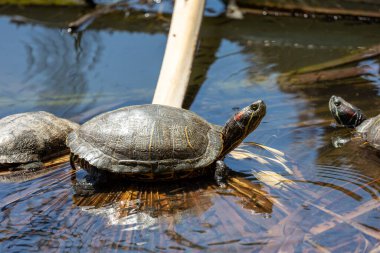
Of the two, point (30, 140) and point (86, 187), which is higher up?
point (30, 140)

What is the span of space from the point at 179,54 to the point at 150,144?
2.38 meters

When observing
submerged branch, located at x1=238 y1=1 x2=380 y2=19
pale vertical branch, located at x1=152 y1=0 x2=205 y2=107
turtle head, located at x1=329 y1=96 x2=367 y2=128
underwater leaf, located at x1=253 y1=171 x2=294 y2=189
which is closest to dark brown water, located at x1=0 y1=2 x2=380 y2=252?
underwater leaf, located at x1=253 y1=171 x2=294 y2=189

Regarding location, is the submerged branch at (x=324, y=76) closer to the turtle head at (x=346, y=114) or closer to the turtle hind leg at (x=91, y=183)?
the turtle head at (x=346, y=114)

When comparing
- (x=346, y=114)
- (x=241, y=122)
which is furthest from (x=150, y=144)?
(x=346, y=114)

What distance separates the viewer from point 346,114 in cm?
Result: 525

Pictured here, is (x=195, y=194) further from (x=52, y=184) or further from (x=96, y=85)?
(x=96, y=85)

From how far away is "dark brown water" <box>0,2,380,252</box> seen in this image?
10.7 ft

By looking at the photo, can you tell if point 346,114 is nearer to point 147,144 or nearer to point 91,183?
point 147,144

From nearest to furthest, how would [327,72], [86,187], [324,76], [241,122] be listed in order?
[86,187] < [241,122] < [324,76] < [327,72]

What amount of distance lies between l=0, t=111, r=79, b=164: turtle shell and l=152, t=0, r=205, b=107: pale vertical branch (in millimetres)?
1090

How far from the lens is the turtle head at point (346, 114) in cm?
526

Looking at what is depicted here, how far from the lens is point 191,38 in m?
6.18

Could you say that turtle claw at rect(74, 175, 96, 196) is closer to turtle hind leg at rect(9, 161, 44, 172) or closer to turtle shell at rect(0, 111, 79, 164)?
turtle hind leg at rect(9, 161, 44, 172)

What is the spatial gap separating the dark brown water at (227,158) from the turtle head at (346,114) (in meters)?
0.13
